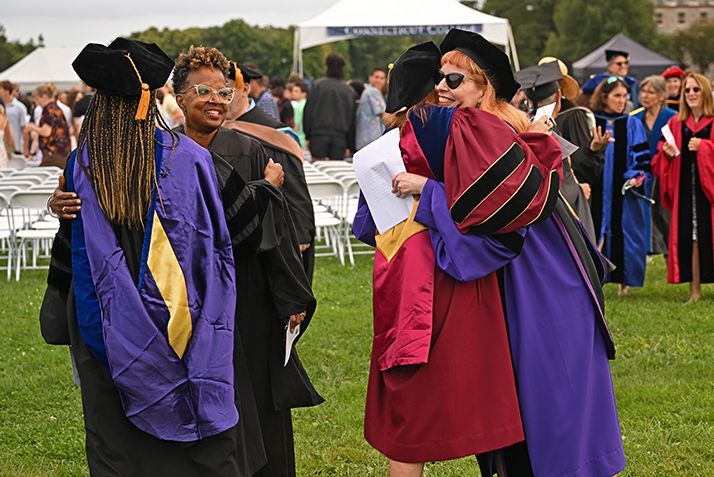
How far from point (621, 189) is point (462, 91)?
5.05 m

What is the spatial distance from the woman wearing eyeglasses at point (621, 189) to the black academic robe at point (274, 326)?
4.80 meters

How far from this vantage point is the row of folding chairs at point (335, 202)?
859 cm

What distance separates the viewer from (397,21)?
16.0 m

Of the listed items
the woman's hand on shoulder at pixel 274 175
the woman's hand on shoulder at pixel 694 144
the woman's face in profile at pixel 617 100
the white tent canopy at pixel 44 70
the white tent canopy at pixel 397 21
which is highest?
the white tent canopy at pixel 397 21

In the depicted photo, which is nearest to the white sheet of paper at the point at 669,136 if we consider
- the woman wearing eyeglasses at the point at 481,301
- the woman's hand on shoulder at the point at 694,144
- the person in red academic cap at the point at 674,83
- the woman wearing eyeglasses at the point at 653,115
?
the woman's hand on shoulder at the point at 694,144

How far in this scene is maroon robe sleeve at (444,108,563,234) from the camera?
2672 mm

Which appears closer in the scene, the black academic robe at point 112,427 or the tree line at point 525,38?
the black academic robe at point 112,427

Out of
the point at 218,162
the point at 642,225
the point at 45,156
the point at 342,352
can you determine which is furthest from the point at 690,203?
the point at 45,156

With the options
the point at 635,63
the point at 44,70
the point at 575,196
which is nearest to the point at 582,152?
the point at 575,196

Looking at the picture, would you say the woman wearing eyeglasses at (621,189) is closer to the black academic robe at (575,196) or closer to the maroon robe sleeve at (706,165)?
the maroon robe sleeve at (706,165)

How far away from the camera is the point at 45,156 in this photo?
1333cm

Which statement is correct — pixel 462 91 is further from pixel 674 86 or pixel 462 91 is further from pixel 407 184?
pixel 674 86

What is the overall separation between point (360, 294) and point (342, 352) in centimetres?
186

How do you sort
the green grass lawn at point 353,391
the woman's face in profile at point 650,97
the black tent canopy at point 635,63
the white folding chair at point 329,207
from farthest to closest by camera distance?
the black tent canopy at point 635,63, the white folding chair at point 329,207, the woman's face in profile at point 650,97, the green grass lawn at point 353,391
